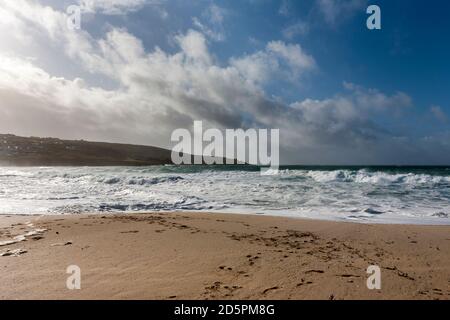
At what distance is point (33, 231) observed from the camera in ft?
22.3

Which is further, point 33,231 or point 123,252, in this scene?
point 33,231

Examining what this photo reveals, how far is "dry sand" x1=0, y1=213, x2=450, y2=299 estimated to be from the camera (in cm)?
375

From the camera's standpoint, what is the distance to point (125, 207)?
1154 cm

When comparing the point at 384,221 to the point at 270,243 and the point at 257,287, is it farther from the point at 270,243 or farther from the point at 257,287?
the point at 257,287

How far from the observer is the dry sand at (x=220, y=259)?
3746 millimetres

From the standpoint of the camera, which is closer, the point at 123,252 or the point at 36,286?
the point at 36,286

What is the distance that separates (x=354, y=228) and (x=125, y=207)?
7768mm

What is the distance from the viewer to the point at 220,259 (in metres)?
4.97

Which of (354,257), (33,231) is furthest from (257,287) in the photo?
(33,231)
